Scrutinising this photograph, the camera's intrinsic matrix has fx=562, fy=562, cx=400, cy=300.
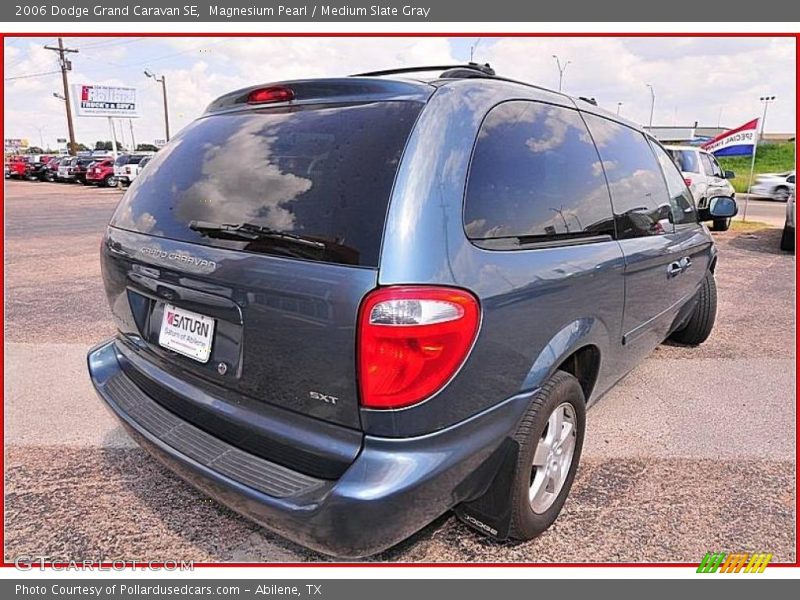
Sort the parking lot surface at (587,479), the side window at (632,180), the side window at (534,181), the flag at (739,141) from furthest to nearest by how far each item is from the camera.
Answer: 1. the flag at (739,141)
2. the side window at (632,180)
3. the parking lot surface at (587,479)
4. the side window at (534,181)

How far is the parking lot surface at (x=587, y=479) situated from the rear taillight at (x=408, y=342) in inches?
39.6

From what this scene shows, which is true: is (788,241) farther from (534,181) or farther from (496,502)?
(496,502)

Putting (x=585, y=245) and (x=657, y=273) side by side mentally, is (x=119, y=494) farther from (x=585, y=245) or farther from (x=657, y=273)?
(x=657, y=273)

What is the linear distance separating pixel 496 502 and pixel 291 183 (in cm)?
142

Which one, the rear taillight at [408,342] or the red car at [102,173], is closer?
the rear taillight at [408,342]

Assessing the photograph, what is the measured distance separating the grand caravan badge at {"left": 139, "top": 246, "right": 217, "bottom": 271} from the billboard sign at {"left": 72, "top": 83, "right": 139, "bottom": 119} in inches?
2079

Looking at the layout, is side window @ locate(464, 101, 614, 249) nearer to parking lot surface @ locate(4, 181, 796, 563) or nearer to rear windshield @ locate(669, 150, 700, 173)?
parking lot surface @ locate(4, 181, 796, 563)

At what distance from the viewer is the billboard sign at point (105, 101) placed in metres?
46.7

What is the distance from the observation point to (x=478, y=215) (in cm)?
194

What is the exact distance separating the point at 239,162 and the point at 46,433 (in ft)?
7.51

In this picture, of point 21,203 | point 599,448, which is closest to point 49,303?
point 599,448

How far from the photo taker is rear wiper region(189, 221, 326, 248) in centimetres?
183

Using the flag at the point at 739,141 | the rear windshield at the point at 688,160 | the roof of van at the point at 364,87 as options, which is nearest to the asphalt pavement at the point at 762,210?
the flag at the point at 739,141

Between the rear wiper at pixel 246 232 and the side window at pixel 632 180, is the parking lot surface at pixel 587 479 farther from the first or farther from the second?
the rear wiper at pixel 246 232
